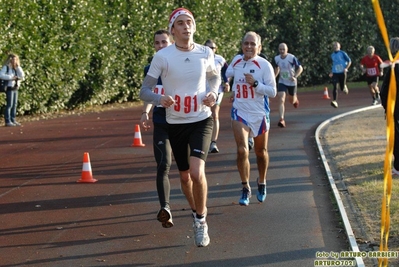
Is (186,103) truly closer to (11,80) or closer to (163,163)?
(163,163)

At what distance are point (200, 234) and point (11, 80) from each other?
14.1 meters

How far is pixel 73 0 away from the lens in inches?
1012

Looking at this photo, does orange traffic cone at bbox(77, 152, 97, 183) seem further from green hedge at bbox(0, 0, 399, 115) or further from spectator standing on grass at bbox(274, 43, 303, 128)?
green hedge at bbox(0, 0, 399, 115)

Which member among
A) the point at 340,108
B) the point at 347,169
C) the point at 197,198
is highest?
the point at 197,198

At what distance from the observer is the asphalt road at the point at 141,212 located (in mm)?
7738

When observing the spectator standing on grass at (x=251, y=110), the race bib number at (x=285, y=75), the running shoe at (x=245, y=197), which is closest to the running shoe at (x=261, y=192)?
the spectator standing on grass at (x=251, y=110)

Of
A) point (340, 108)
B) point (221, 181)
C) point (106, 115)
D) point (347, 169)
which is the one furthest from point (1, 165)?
point (340, 108)

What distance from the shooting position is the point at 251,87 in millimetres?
10430

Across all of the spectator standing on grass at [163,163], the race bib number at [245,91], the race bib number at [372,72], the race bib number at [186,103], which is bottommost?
the race bib number at [372,72]

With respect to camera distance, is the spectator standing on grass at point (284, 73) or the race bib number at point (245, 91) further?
the spectator standing on grass at point (284, 73)

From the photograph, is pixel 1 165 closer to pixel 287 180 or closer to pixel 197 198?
pixel 287 180

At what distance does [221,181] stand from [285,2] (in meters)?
29.8

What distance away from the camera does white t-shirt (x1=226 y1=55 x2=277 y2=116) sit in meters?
10.3

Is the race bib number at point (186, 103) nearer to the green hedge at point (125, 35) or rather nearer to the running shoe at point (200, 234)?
the running shoe at point (200, 234)
